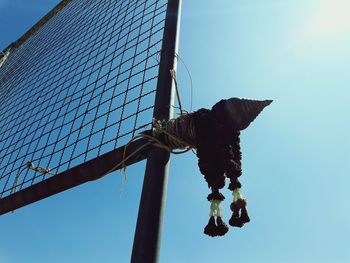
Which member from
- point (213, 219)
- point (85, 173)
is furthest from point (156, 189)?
point (85, 173)

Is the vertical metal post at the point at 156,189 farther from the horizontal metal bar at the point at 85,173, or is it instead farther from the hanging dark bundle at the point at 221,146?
the hanging dark bundle at the point at 221,146

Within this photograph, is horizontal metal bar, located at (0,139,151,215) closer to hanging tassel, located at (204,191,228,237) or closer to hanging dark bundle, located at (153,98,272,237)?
hanging dark bundle, located at (153,98,272,237)

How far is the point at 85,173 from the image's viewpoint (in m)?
2.54

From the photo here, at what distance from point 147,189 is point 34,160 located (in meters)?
1.83

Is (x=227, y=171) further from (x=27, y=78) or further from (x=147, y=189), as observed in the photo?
(x=27, y=78)

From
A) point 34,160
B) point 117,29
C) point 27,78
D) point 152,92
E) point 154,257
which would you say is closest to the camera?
point 154,257

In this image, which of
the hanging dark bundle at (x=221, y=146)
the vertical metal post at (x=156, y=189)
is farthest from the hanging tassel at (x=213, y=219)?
the vertical metal post at (x=156, y=189)

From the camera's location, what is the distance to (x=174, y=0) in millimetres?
3326

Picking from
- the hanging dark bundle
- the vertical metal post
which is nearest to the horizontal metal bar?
the vertical metal post

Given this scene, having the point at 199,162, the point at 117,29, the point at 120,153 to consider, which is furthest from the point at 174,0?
the point at 199,162

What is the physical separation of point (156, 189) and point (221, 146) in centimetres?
44

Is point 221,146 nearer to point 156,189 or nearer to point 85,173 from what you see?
point 156,189

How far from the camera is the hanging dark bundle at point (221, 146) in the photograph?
1848mm

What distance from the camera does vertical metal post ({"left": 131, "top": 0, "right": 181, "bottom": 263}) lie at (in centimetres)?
192
